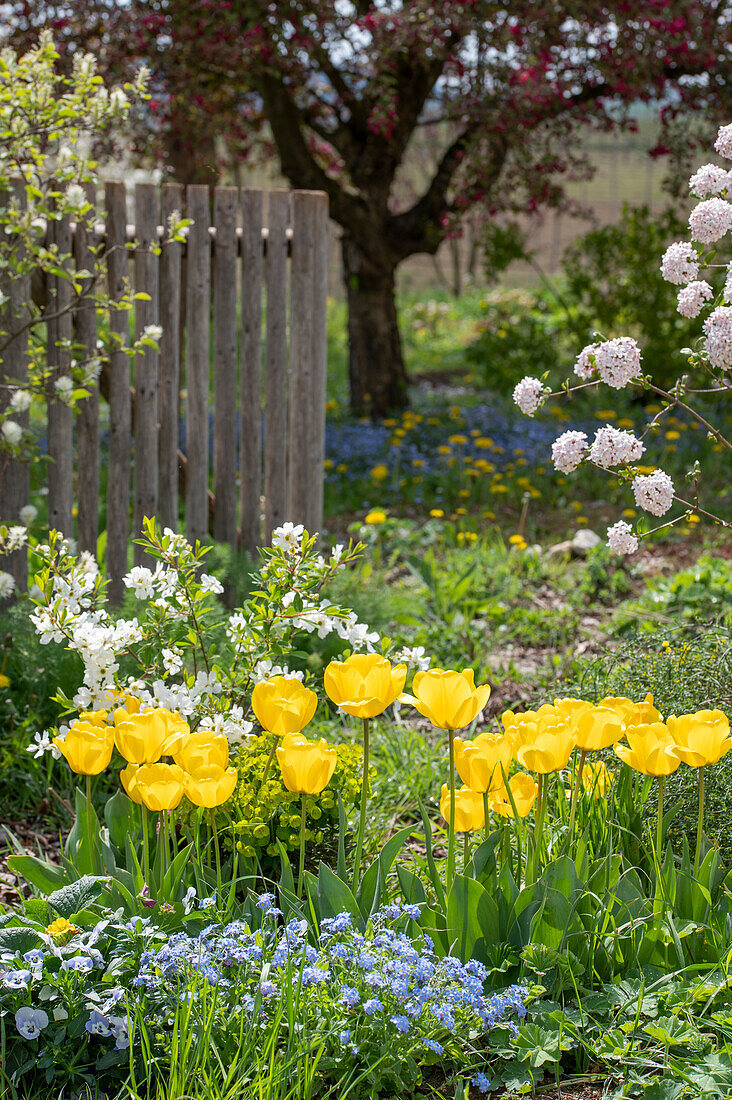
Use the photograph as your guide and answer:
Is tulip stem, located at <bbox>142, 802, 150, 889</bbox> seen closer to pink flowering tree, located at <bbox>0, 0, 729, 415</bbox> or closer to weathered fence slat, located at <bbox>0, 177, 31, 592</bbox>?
weathered fence slat, located at <bbox>0, 177, 31, 592</bbox>

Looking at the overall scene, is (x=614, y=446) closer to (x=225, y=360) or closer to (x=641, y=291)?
(x=225, y=360)

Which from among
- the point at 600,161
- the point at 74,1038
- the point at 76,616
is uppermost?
the point at 600,161

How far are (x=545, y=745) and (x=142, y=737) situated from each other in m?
0.74

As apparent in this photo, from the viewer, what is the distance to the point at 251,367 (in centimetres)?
418

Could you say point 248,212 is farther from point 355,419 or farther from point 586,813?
point 355,419

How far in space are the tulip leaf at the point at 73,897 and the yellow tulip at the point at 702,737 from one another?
110 centimetres

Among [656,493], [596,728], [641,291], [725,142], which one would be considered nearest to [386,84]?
[641,291]

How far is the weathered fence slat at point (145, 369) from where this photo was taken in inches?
146

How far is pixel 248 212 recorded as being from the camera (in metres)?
4.02

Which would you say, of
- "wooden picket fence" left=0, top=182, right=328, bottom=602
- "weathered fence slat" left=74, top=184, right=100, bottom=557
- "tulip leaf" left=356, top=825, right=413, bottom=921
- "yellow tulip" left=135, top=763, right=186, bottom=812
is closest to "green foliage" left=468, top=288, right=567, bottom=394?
"wooden picket fence" left=0, top=182, right=328, bottom=602

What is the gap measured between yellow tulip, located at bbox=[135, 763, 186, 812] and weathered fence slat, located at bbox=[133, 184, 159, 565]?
7.35ft

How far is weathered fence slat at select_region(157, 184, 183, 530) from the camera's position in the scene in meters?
A: 3.85

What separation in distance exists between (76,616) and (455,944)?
44.4 inches

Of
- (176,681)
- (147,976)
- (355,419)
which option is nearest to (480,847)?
(147,976)
